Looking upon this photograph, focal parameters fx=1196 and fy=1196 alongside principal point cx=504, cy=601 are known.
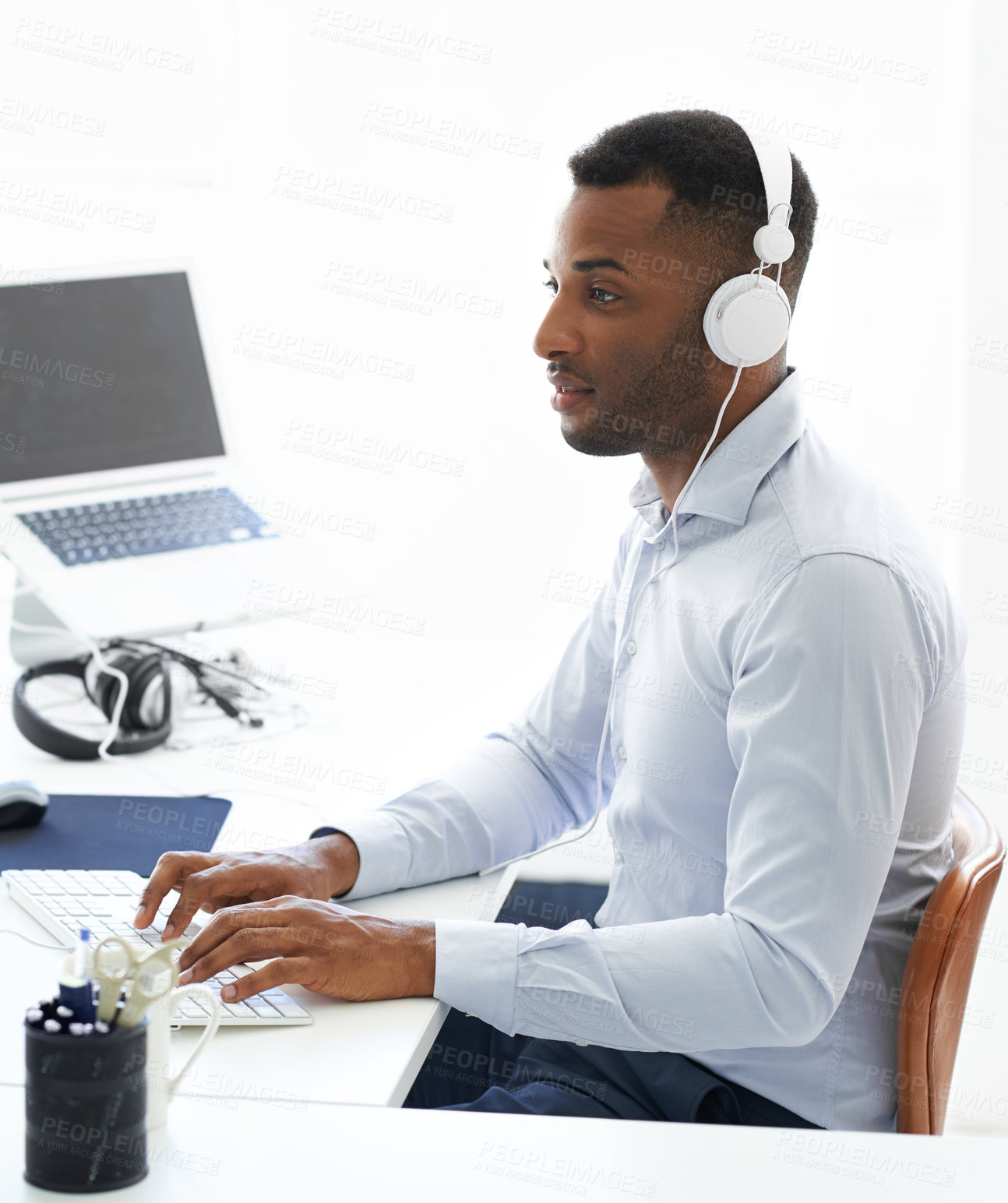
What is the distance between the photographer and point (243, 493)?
5.76 ft

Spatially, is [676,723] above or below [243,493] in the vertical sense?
below

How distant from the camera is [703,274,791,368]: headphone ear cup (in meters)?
1.07

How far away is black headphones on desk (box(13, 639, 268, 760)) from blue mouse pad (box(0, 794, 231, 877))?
123mm

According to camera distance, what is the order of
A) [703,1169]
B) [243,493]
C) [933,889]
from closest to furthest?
1. [703,1169]
2. [933,889]
3. [243,493]

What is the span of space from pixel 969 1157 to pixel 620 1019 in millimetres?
267

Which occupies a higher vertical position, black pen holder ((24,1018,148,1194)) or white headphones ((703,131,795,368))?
white headphones ((703,131,795,368))

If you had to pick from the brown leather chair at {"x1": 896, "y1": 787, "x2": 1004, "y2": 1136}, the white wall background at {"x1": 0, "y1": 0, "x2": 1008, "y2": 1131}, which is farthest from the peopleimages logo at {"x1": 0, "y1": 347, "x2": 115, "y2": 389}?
the brown leather chair at {"x1": 896, "y1": 787, "x2": 1004, "y2": 1136}

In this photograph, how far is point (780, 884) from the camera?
0.91 metres

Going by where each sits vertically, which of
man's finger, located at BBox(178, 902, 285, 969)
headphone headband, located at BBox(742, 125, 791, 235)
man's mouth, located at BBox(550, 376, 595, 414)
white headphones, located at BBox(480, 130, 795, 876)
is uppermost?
headphone headband, located at BBox(742, 125, 791, 235)

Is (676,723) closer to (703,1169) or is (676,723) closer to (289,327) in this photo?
(703,1169)

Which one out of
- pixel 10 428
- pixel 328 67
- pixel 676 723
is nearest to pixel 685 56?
pixel 328 67

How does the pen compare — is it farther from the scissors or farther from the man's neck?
the man's neck

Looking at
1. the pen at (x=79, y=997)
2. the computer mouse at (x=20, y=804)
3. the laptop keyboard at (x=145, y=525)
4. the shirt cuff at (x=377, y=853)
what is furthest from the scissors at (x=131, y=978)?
the laptop keyboard at (x=145, y=525)

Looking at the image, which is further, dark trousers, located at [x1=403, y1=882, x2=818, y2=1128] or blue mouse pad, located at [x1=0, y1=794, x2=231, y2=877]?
blue mouse pad, located at [x1=0, y1=794, x2=231, y2=877]
